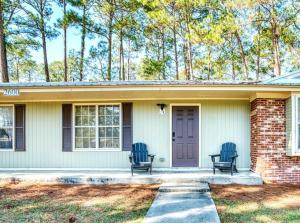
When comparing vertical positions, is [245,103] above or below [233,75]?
below

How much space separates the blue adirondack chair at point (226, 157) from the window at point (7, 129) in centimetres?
587

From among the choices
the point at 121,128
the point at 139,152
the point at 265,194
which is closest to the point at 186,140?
the point at 139,152

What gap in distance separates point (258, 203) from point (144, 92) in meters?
3.75

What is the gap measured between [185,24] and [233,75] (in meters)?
5.42

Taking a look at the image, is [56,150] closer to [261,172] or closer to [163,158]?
[163,158]

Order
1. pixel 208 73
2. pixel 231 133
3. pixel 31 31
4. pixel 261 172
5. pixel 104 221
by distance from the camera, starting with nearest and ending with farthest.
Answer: pixel 104 221 → pixel 261 172 → pixel 231 133 → pixel 31 31 → pixel 208 73

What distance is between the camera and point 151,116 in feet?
29.1

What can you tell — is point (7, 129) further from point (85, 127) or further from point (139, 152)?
point (139, 152)

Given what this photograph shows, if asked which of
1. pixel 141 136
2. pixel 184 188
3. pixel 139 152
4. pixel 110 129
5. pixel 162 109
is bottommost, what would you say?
pixel 184 188

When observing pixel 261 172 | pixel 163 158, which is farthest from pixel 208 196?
pixel 163 158

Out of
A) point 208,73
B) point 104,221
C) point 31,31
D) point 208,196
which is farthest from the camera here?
point 208,73

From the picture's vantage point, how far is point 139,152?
8531 mm

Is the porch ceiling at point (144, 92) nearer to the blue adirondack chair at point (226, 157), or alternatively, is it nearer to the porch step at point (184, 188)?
the blue adirondack chair at point (226, 157)

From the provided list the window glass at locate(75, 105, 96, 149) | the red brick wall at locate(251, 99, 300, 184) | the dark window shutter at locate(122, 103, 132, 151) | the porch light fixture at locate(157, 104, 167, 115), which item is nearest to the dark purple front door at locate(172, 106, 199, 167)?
the porch light fixture at locate(157, 104, 167, 115)
